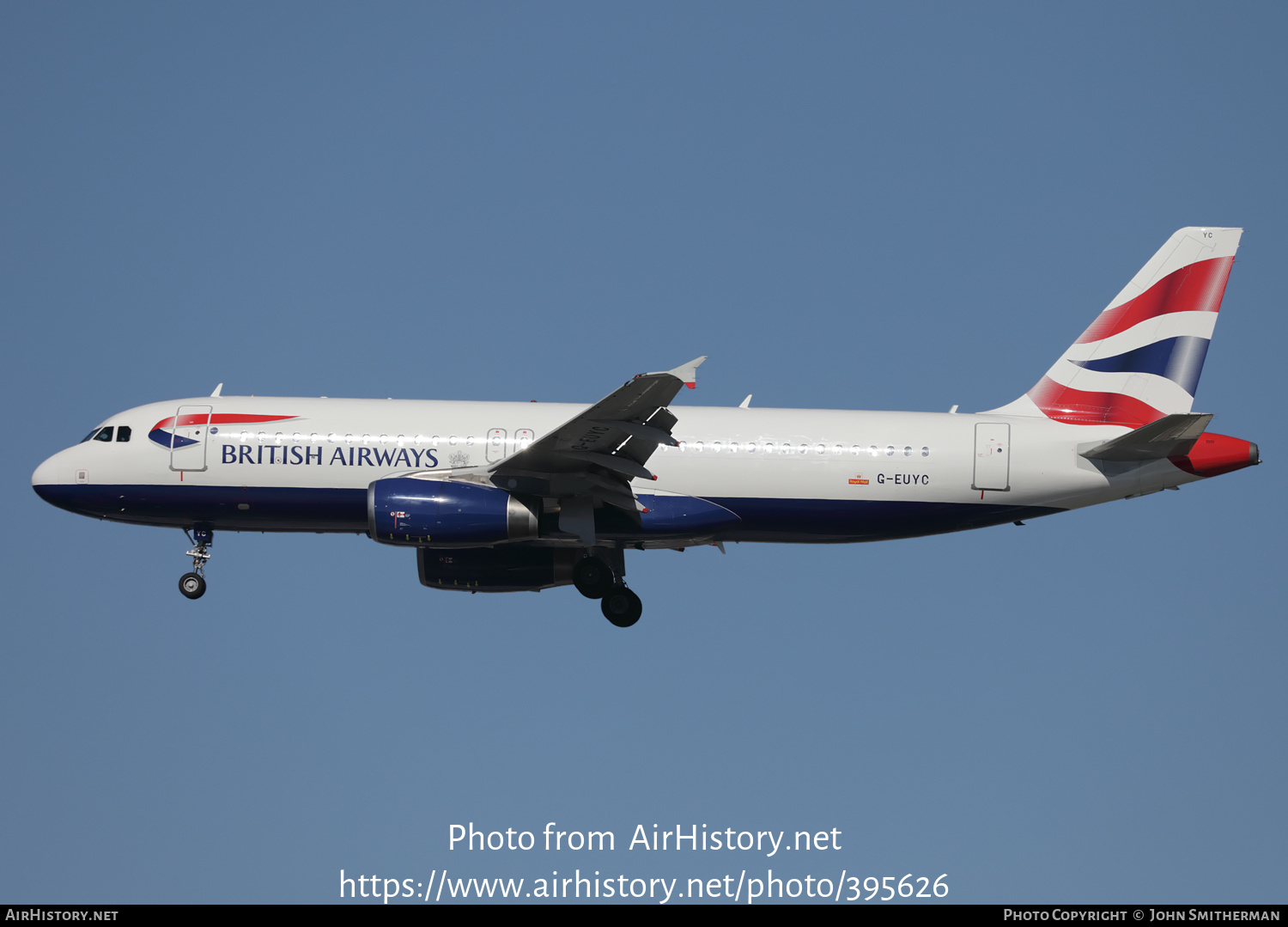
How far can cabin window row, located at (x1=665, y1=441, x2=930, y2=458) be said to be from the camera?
107 feet

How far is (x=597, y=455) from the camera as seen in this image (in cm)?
3058

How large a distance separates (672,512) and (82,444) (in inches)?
545

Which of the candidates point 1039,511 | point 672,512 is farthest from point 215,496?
point 1039,511

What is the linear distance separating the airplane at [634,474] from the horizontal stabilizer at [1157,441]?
5 centimetres

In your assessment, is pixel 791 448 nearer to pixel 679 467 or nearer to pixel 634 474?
pixel 679 467

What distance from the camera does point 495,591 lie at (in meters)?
35.2

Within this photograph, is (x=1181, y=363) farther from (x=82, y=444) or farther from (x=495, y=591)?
(x=82, y=444)

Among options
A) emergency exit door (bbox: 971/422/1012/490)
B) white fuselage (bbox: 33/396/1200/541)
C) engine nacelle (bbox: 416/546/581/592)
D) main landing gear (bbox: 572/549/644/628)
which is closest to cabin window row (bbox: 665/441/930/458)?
white fuselage (bbox: 33/396/1200/541)

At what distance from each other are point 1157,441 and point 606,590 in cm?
1275

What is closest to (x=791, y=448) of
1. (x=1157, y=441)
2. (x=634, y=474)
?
(x=634, y=474)

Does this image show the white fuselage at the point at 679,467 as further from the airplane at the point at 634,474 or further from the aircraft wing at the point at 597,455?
the aircraft wing at the point at 597,455

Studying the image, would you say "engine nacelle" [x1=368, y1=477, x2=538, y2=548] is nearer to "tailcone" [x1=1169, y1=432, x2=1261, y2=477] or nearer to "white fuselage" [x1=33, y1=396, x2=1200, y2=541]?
"white fuselage" [x1=33, y1=396, x2=1200, y2=541]

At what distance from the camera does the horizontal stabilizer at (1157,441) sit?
→ 99.9 ft

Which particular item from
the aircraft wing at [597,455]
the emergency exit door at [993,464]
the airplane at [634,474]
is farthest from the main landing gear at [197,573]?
the emergency exit door at [993,464]
